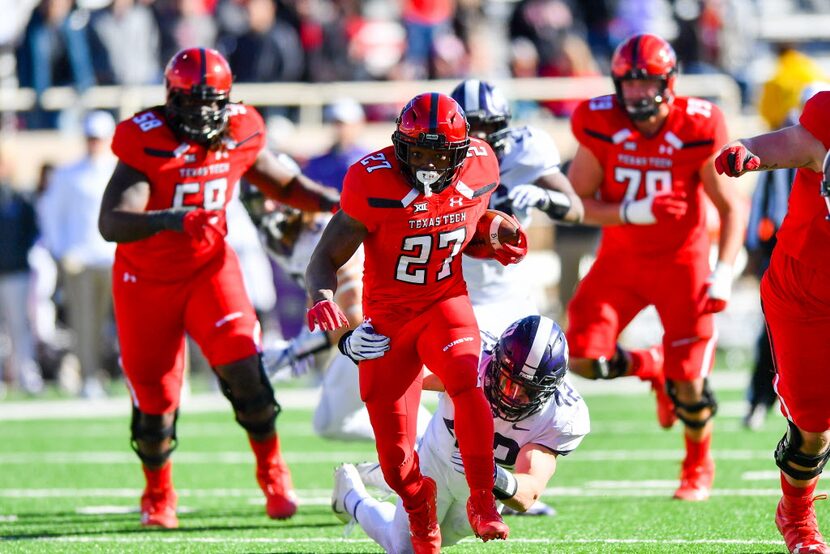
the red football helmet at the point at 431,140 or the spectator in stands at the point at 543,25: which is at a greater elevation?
the red football helmet at the point at 431,140

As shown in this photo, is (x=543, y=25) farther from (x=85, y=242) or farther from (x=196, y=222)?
(x=196, y=222)

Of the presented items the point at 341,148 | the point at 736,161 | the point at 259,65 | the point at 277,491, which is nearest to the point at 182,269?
the point at 277,491

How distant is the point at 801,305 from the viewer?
5.05 metres

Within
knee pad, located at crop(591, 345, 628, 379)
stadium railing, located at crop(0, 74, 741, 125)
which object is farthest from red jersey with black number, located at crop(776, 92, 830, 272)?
stadium railing, located at crop(0, 74, 741, 125)

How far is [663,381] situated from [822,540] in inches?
82.6

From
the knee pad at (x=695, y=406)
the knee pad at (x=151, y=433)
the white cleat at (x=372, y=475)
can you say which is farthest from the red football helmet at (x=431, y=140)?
the knee pad at (x=695, y=406)

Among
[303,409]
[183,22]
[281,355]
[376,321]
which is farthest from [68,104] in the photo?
[376,321]

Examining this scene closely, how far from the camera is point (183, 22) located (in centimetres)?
1423

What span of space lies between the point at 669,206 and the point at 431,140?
7.51ft

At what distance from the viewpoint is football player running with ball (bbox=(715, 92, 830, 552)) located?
16.2ft

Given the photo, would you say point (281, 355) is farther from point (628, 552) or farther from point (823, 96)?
point (823, 96)

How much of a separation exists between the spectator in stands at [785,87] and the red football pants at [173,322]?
5410 millimetres

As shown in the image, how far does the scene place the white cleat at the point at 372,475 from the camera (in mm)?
5709

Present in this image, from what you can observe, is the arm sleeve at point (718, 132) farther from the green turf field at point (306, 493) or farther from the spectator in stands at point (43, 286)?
the spectator in stands at point (43, 286)
